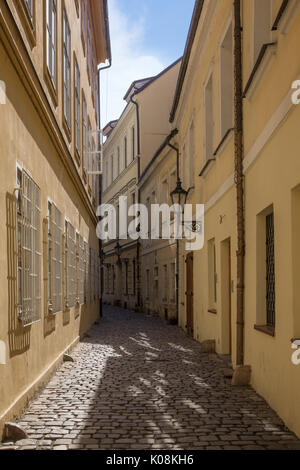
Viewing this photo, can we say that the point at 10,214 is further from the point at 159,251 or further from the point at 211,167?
the point at 159,251

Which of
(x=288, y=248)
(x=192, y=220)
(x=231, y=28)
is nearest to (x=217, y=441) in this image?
(x=288, y=248)

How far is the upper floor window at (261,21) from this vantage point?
797cm

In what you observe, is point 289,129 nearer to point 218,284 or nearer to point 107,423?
point 107,423

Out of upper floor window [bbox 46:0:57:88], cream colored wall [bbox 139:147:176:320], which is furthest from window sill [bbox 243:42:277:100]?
cream colored wall [bbox 139:147:176:320]

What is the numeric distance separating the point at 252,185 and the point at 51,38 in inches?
167

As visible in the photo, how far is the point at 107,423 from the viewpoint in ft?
20.3

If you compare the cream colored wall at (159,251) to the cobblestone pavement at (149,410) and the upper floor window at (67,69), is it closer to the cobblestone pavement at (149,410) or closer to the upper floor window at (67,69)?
the upper floor window at (67,69)

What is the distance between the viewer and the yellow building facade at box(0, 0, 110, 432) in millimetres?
6125

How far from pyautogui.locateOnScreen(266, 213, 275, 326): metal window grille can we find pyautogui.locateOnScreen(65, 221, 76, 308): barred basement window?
512 centimetres

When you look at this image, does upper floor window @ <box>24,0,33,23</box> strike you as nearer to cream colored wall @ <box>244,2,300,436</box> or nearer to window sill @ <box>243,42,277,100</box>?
window sill @ <box>243,42,277,100</box>

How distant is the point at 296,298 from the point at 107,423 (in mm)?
2256

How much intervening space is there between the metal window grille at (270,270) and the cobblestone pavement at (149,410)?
103cm

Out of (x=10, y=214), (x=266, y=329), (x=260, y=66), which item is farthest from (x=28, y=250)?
(x=260, y=66)

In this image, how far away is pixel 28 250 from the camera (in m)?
7.26
